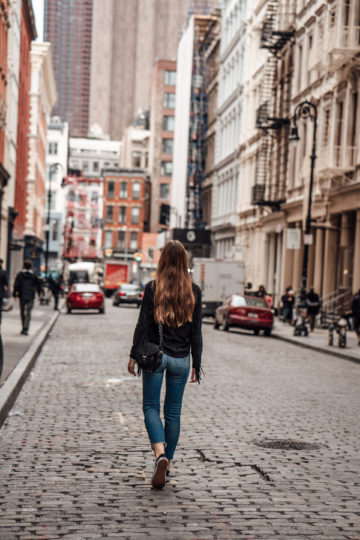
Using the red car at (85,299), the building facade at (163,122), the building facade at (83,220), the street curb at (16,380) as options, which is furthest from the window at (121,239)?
the street curb at (16,380)

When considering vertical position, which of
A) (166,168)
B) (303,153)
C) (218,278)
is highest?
A: (166,168)

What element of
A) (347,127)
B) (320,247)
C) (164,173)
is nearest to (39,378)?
(347,127)

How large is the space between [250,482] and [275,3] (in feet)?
156

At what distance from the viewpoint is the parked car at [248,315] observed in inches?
1271

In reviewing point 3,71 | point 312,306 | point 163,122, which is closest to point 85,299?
point 3,71

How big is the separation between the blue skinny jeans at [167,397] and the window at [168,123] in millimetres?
111218

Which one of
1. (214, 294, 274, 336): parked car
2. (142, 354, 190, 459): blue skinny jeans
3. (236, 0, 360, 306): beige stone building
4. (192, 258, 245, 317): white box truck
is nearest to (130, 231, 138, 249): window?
(236, 0, 360, 306): beige stone building

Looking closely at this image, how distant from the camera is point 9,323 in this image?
28734 mm

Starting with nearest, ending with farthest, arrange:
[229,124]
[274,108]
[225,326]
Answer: [225,326], [274,108], [229,124]

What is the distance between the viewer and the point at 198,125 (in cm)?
8262

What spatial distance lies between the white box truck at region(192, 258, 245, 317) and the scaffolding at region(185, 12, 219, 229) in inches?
1447

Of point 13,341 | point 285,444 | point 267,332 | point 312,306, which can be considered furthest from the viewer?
point 312,306

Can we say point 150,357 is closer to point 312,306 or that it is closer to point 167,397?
point 167,397

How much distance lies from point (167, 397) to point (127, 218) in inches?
4718
